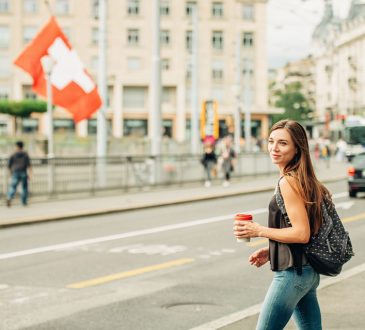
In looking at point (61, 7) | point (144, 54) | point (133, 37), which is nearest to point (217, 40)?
point (144, 54)

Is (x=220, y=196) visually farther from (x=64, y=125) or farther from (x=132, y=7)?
(x=132, y=7)

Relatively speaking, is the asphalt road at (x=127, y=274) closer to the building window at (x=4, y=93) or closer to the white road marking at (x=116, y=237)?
the white road marking at (x=116, y=237)

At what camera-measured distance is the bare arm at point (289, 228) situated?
4.27 m

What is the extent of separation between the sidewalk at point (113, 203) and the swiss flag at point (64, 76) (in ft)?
9.16

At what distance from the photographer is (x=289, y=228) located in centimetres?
431

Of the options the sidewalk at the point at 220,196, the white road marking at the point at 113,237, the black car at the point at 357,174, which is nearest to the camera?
the sidewalk at the point at 220,196

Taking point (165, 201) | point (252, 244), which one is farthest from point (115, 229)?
Result: point (165, 201)

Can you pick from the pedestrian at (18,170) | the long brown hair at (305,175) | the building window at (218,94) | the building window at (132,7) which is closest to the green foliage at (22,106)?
the building window at (132,7)

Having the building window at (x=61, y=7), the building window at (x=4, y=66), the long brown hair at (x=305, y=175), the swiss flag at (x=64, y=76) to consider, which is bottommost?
the long brown hair at (x=305, y=175)

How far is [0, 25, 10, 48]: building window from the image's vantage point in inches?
2803

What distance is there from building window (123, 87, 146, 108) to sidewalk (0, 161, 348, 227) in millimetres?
44186

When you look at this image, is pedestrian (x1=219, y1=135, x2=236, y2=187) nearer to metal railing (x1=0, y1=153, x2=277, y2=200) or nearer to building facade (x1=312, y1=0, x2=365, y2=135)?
metal railing (x1=0, y1=153, x2=277, y2=200)

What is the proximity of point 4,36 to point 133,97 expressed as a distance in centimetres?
1245

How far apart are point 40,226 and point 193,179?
39.7 feet
